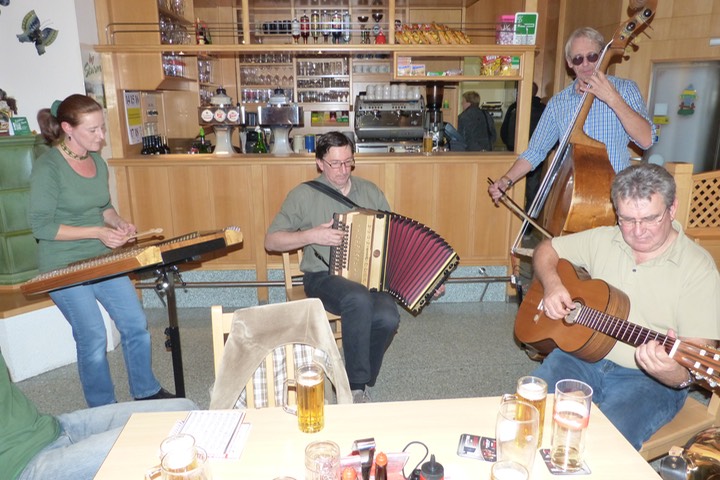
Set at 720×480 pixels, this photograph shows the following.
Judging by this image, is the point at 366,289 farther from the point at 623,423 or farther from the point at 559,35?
the point at 559,35

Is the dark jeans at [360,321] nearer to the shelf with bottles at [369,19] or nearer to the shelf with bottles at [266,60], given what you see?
the shelf with bottles at [369,19]

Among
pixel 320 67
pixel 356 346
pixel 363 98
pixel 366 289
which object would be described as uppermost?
pixel 320 67

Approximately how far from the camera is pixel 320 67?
6.55 m

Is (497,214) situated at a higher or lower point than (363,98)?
lower

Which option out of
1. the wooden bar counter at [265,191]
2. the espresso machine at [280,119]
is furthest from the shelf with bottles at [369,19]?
the wooden bar counter at [265,191]

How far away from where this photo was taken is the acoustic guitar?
1.44 meters

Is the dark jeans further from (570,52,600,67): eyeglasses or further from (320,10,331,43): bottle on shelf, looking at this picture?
(320,10,331,43): bottle on shelf

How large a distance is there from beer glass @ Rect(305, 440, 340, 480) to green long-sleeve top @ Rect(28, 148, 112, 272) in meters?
1.77

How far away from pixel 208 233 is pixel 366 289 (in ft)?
2.66

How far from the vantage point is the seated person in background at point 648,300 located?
1650 mm

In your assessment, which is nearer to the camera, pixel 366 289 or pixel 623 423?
pixel 623 423

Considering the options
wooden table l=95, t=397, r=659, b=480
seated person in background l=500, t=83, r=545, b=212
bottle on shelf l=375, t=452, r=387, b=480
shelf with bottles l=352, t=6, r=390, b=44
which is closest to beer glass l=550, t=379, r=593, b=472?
wooden table l=95, t=397, r=659, b=480

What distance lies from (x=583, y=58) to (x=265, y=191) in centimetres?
228

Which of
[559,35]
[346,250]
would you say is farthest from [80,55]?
[559,35]
